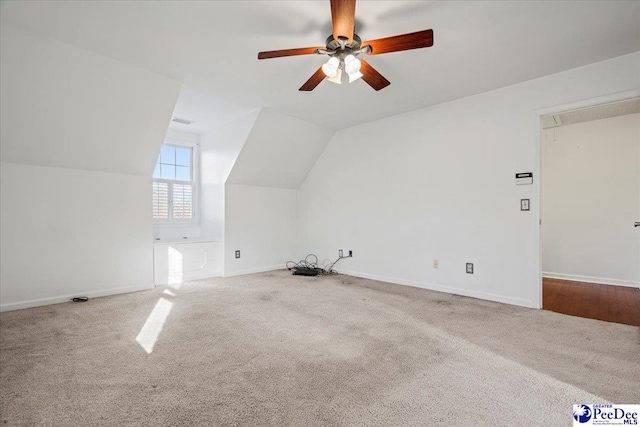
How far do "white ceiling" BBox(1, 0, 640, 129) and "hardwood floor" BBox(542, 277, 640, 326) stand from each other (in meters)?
2.45

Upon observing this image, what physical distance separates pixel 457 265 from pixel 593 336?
144 centimetres

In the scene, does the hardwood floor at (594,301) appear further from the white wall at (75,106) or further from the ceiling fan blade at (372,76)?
the white wall at (75,106)

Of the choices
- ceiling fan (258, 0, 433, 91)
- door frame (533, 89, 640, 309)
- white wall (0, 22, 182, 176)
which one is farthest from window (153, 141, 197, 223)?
door frame (533, 89, 640, 309)

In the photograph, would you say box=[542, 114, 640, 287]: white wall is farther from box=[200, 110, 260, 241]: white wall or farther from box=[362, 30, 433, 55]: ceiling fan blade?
box=[200, 110, 260, 241]: white wall

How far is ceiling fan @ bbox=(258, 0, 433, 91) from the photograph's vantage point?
73.9 inches

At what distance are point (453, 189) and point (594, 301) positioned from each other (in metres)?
1.99

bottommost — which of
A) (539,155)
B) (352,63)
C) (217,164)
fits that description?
(539,155)

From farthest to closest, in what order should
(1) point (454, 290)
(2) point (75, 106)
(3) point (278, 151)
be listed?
1. (3) point (278, 151)
2. (1) point (454, 290)
3. (2) point (75, 106)

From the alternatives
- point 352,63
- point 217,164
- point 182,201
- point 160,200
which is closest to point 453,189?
point 352,63

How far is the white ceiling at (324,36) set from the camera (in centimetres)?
213

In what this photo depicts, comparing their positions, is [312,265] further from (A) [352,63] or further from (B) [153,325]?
(A) [352,63]

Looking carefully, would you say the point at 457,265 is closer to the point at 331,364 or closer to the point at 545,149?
the point at 331,364

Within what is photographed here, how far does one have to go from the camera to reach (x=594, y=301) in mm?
3469

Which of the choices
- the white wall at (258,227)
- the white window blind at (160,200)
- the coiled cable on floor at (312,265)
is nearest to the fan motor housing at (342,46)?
the white wall at (258,227)
